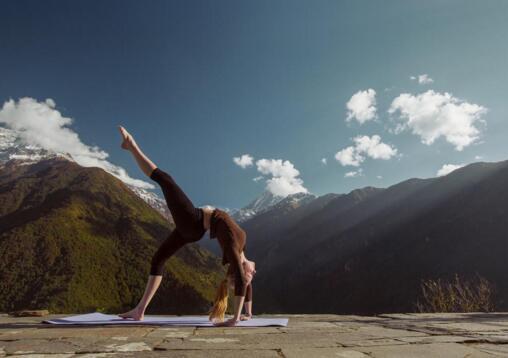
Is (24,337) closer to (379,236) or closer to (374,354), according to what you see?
(374,354)

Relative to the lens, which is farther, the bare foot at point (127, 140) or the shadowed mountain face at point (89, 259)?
the shadowed mountain face at point (89, 259)

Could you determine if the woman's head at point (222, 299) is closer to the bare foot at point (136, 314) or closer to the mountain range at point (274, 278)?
the bare foot at point (136, 314)

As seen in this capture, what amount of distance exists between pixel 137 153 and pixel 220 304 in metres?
2.46

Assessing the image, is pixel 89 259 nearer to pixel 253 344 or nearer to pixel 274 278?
pixel 274 278

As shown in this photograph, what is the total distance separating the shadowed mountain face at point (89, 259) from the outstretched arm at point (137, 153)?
79085 millimetres

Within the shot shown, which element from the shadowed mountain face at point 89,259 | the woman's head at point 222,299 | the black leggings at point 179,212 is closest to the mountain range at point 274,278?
the shadowed mountain face at point 89,259

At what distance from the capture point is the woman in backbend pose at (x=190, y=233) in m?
5.21

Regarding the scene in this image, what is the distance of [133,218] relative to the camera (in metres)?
129

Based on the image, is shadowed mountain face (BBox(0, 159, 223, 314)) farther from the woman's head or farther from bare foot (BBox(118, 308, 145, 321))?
the woman's head

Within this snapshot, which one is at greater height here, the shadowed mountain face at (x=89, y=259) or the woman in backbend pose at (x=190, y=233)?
the shadowed mountain face at (x=89, y=259)

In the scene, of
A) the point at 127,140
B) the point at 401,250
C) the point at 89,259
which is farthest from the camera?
the point at 401,250

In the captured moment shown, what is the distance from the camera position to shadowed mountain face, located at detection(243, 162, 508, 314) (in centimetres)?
8900

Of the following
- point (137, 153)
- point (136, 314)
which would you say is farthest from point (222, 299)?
point (137, 153)

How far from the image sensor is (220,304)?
5375 mm
